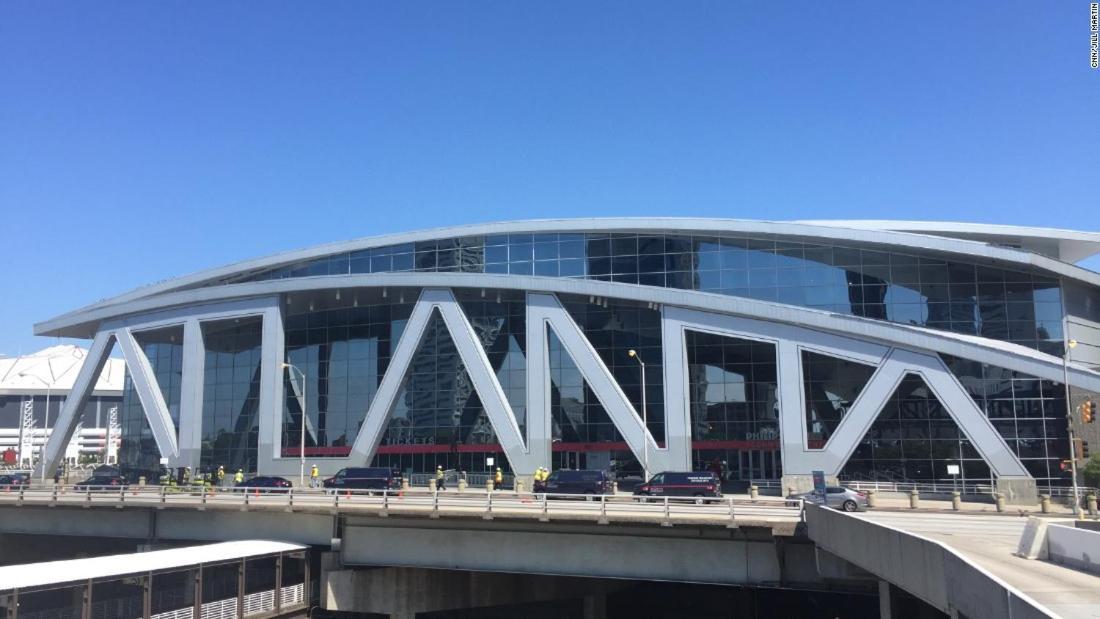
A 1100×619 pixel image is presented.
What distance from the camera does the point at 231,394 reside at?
68.5m

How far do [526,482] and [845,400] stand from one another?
2010 cm

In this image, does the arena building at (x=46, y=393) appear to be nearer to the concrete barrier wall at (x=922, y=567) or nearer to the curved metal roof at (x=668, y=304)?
the curved metal roof at (x=668, y=304)

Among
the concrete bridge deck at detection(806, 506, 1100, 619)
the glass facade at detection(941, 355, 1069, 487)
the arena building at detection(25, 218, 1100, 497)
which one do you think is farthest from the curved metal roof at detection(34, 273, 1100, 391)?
the concrete bridge deck at detection(806, 506, 1100, 619)

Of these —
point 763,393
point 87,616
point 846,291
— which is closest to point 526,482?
point 763,393

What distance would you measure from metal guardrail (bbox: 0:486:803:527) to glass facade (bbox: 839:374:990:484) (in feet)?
61.3

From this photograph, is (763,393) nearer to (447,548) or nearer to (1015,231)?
(1015,231)

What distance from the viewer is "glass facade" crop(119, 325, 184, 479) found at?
238 feet

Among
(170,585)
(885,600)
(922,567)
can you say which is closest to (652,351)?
(885,600)

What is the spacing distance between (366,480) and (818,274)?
98.0ft

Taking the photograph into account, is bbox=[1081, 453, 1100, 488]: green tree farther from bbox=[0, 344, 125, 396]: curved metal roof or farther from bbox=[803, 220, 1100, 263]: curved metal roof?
bbox=[0, 344, 125, 396]: curved metal roof

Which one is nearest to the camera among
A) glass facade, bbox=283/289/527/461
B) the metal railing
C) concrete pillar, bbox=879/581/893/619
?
concrete pillar, bbox=879/581/893/619

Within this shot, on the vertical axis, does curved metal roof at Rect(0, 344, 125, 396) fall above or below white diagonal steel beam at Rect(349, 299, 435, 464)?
above

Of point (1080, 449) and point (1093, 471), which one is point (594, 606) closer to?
point (1080, 449)

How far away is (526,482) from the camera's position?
180ft
